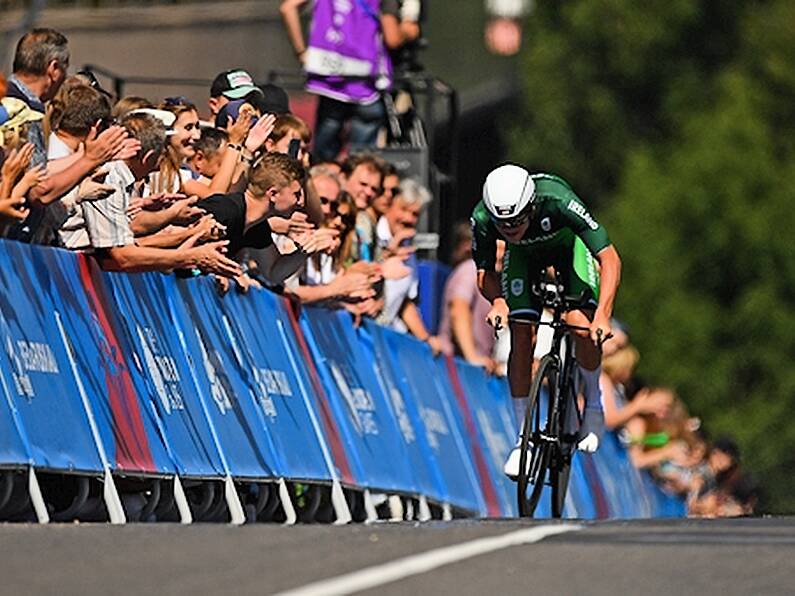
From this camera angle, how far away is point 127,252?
14.2 m

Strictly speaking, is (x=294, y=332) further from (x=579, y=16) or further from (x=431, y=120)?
(x=579, y=16)

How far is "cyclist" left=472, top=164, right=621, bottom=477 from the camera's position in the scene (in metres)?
16.2

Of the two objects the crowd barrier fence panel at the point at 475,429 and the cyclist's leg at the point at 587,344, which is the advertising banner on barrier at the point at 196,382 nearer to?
the cyclist's leg at the point at 587,344

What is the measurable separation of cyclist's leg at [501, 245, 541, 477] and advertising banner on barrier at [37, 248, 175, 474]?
2891 millimetres

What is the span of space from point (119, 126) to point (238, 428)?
2173 millimetres

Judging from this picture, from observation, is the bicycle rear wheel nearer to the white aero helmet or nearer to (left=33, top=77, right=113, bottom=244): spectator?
the white aero helmet

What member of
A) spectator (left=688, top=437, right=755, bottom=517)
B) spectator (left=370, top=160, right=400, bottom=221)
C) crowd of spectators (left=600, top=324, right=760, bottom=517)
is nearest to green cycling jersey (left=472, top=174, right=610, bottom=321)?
spectator (left=370, top=160, right=400, bottom=221)

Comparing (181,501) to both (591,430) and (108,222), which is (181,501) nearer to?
(108,222)

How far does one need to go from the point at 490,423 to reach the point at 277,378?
20.2 feet

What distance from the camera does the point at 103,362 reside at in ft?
45.9

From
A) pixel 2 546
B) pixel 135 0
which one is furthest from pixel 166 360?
pixel 135 0

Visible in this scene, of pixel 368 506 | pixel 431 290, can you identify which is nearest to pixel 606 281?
pixel 368 506

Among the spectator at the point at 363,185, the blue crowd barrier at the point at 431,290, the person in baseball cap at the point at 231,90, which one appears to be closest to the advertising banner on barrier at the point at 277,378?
the person in baseball cap at the point at 231,90

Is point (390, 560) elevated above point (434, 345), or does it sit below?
above
